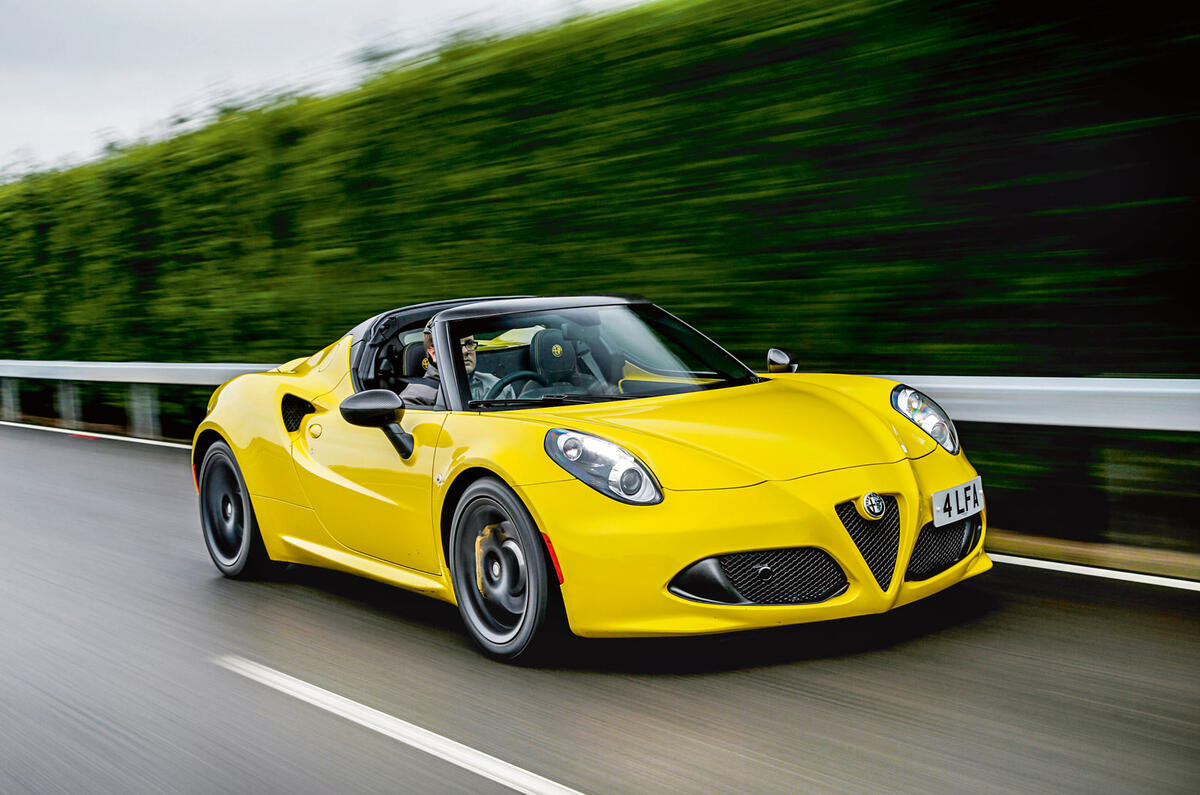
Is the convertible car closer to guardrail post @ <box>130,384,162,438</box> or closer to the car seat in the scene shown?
the car seat

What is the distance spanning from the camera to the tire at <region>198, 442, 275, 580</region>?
602 centimetres

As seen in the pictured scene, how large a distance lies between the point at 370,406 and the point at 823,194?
3.41 metres

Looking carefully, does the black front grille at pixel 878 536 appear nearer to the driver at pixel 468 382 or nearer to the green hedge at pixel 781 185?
the driver at pixel 468 382

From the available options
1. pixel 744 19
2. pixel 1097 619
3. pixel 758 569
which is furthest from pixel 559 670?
pixel 744 19

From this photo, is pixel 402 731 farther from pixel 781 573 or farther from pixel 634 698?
pixel 781 573

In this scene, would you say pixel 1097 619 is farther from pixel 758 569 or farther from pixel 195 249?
pixel 195 249

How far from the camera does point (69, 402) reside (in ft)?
48.4

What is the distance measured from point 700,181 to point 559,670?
4.32 m

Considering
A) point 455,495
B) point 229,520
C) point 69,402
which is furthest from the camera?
point 69,402

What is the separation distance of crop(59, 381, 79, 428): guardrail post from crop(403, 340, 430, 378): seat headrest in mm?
10578

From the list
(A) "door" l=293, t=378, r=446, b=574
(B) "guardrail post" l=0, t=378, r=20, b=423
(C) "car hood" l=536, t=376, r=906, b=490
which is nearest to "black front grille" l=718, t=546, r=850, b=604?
(C) "car hood" l=536, t=376, r=906, b=490

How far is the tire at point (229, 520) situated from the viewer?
19.7ft

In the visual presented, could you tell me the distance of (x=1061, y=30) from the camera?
19.8 feet

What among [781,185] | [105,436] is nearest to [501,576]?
[781,185]
